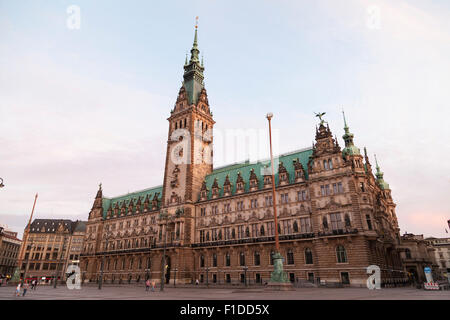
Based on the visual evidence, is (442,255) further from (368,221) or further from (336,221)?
(336,221)

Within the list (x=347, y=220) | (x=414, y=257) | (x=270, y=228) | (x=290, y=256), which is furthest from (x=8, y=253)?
(x=414, y=257)

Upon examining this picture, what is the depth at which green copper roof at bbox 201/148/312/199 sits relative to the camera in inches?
2376

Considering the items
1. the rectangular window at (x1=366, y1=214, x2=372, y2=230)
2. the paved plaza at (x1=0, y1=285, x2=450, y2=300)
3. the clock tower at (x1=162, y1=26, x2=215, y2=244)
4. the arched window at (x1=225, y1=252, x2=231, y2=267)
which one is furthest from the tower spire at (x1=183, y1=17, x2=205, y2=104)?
the paved plaza at (x1=0, y1=285, x2=450, y2=300)

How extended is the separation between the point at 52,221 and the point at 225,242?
10035 cm

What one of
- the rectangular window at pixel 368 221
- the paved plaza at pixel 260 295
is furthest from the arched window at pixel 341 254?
the paved plaza at pixel 260 295

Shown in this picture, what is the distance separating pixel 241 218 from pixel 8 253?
374 ft

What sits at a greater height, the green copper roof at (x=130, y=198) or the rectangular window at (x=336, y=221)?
the green copper roof at (x=130, y=198)

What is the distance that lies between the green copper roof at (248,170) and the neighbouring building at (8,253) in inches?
3709

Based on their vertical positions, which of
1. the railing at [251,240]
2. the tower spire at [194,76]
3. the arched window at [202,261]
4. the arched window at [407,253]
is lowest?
the arched window at [202,261]

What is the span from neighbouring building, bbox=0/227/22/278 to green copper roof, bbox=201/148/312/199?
94204mm

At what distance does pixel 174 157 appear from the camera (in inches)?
3009

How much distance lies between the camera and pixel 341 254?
4678 cm

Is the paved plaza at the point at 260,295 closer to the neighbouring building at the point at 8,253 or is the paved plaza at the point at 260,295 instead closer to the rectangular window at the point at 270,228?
the rectangular window at the point at 270,228

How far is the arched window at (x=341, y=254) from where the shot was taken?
152 feet
